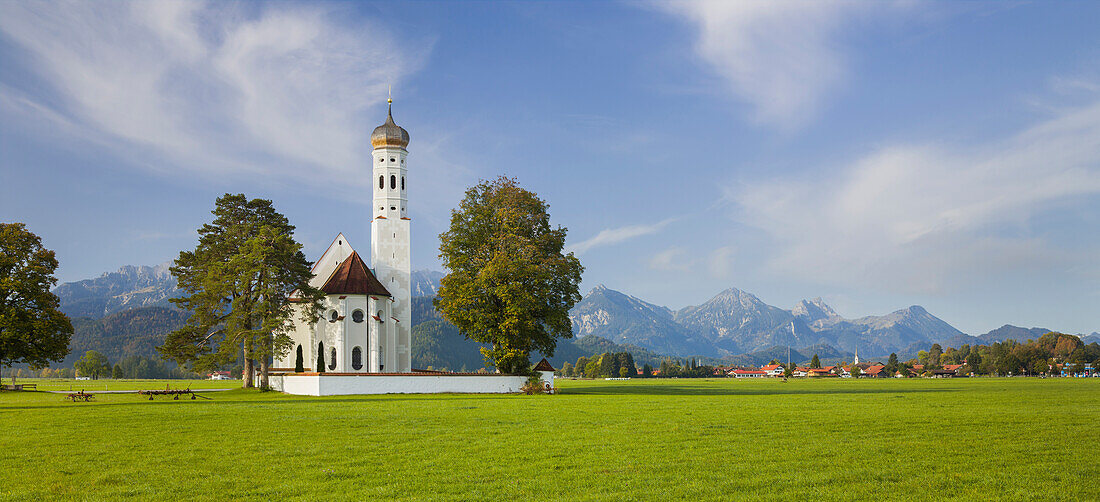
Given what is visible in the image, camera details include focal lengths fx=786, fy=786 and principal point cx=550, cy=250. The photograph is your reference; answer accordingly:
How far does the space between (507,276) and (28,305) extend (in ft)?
106

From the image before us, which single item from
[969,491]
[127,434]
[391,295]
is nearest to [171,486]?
[127,434]

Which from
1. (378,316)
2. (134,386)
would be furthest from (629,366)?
(378,316)

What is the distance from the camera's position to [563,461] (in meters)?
15.3

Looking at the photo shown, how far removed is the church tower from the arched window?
3.51 m

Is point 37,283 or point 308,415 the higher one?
point 37,283

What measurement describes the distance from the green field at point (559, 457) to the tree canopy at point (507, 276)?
76.5 feet

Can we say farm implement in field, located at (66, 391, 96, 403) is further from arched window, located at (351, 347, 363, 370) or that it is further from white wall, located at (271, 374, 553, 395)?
arched window, located at (351, 347, 363, 370)

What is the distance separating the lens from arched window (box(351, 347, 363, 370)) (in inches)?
2530

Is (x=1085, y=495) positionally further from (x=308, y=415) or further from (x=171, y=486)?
(x=308, y=415)

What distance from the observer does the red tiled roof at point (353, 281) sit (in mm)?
64000

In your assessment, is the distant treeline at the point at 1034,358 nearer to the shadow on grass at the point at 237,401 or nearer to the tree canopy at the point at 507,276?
the tree canopy at the point at 507,276

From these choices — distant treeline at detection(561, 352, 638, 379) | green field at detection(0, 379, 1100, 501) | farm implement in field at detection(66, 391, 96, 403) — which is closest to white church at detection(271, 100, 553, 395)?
farm implement in field at detection(66, 391, 96, 403)

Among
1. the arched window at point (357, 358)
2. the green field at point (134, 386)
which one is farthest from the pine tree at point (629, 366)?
the arched window at point (357, 358)

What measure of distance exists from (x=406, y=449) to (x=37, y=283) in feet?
154
